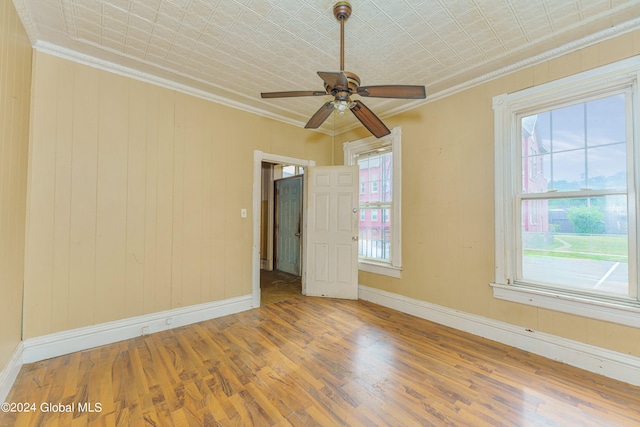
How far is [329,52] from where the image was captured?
2393 mm

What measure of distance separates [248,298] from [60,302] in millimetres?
1819

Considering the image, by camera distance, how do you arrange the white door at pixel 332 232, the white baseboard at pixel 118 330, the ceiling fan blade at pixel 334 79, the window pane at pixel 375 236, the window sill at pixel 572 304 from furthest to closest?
the white door at pixel 332 232, the window pane at pixel 375 236, the white baseboard at pixel 118 330, the window sill at pixel 572 304, the ceiling fan blade at pixel 334 79

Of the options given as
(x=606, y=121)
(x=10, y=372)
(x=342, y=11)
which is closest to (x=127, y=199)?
(x=10, y=372)

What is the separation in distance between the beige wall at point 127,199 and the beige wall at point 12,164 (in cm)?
15

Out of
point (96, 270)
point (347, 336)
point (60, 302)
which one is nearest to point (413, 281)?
point (347, 336)

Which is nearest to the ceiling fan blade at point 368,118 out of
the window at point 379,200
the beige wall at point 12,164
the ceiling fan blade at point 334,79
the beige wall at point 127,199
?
the ceiling fan blade at point 334,79

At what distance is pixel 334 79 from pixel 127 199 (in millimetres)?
2378

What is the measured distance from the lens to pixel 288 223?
5617 mm

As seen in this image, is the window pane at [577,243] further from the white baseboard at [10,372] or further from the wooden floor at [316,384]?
the white baseboard at [10,372]

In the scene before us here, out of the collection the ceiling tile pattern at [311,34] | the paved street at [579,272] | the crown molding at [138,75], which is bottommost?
the paved street at [579,272]

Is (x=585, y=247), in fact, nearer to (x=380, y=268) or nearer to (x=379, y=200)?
(x=380, y=268)

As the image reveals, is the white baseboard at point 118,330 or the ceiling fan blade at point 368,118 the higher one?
the ceiling fan blade at point 368,118

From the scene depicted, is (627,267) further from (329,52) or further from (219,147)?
(219,147)

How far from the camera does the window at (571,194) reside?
205 centimetres
